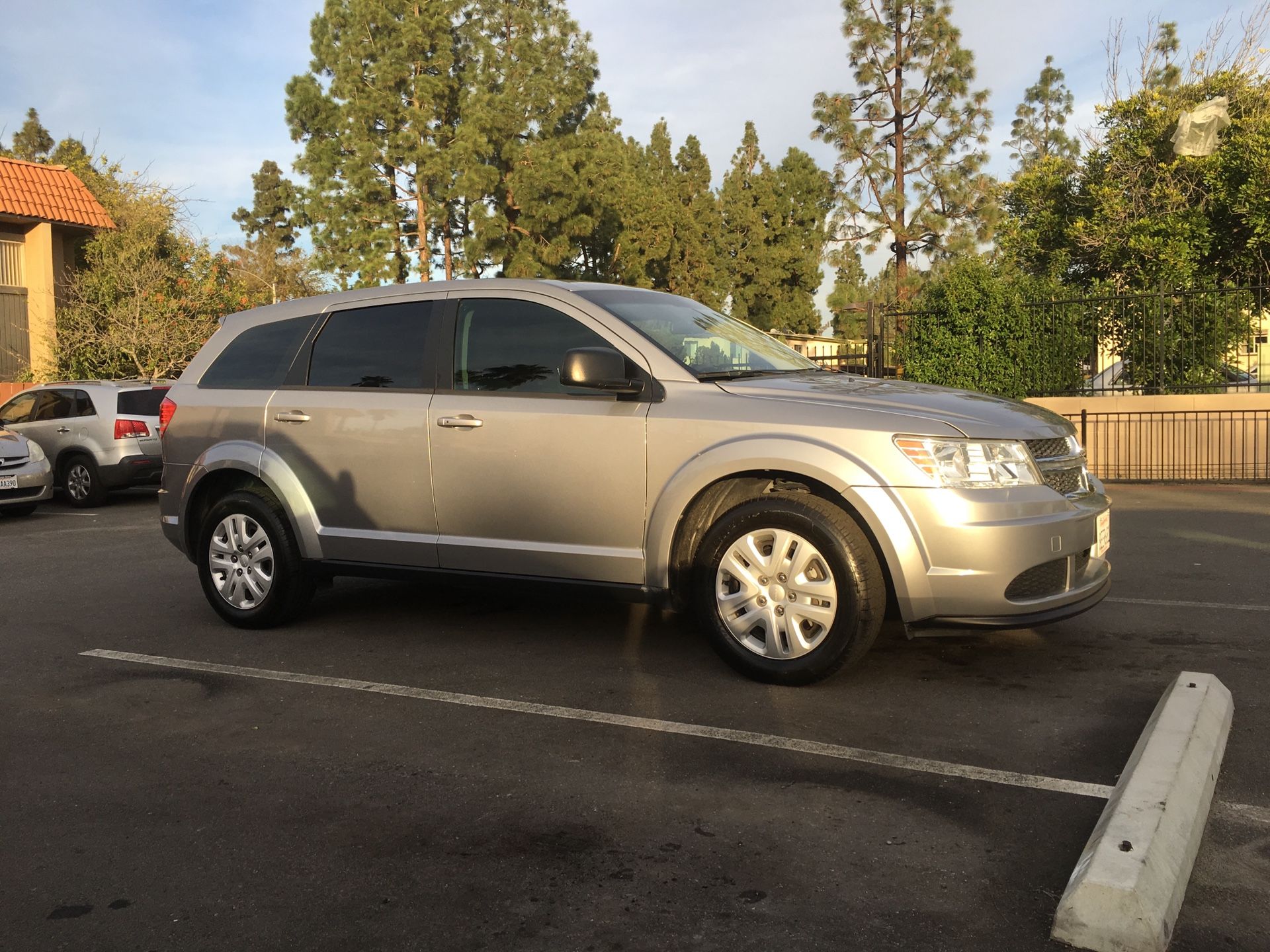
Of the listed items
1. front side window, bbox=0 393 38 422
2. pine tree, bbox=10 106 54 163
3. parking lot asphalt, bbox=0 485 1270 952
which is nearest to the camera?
parking lot asphalt, bbox=0 485 1270 952

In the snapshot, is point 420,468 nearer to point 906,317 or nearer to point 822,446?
A: point 822,446

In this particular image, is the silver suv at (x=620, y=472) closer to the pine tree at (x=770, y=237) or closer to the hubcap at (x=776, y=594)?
the hubcap at (x=776, y=594)

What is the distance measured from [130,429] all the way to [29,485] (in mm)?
1388

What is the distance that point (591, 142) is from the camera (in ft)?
123

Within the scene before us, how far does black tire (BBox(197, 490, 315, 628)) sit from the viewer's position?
627cm

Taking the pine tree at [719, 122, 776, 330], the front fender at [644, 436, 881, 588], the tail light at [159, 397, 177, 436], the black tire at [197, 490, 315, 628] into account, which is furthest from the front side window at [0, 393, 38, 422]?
the pine tree at [719, 122, 776, 330]

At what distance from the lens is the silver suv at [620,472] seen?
15.6 feet

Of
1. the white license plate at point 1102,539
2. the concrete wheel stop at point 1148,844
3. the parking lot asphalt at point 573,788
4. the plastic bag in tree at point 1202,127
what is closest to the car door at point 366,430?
the parking lot asphalt at point 573,788

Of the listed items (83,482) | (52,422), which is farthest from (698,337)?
(52,422)

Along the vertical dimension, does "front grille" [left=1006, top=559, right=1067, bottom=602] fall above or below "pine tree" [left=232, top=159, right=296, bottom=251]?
below

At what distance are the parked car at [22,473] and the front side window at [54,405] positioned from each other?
0.93m

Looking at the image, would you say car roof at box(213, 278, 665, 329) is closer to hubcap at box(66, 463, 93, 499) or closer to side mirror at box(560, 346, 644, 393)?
side mirror at box(560, 346, 644, 393)

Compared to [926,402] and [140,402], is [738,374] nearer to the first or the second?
[926,402]

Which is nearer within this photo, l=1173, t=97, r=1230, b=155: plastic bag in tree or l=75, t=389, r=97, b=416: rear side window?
l=75, t=389, r=97, b=416: rear side window
